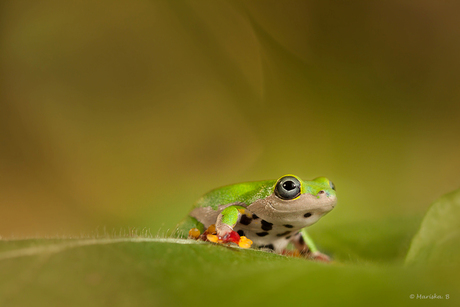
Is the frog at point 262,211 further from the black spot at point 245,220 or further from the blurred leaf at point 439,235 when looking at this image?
the blurred leaf at point 439,235

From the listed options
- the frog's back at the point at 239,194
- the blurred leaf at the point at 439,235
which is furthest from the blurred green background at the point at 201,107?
the blurred leaf at the point at 439,235

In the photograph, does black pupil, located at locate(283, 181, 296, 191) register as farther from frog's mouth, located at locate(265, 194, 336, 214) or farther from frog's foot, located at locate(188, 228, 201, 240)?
frog's foot, located at locate(188, 228, 201, 240)


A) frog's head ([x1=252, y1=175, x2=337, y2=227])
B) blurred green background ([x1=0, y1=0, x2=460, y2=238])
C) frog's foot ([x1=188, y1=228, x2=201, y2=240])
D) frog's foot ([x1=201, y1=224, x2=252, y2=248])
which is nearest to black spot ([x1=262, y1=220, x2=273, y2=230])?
frog's head ([x1=252, y1=175, x2=337, y2=227])

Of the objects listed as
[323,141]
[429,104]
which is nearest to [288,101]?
[323,141]

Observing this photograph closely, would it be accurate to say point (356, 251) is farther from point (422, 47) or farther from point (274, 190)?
point (422, 47)

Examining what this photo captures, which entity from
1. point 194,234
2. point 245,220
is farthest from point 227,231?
point 245,220

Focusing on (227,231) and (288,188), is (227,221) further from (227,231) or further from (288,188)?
(288,188)
